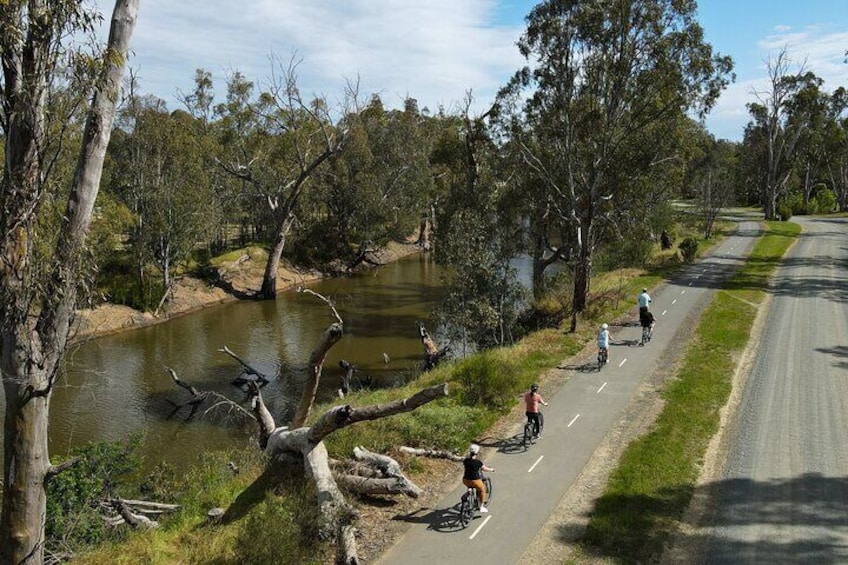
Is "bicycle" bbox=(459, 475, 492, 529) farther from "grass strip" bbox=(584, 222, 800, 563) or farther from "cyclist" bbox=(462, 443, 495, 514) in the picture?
"grass strip" bbox=(584, 222, 800, 563)

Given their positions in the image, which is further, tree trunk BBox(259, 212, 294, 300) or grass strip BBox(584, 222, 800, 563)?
tree trunk BBox(259, 212, 294, 300)

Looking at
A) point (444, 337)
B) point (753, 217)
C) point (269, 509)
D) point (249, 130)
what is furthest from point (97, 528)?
point (753, 217)

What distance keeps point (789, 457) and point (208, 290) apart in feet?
138

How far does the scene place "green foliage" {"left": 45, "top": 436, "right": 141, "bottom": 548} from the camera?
13.4 metres

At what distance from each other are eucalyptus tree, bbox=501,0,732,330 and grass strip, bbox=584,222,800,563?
20.8ft

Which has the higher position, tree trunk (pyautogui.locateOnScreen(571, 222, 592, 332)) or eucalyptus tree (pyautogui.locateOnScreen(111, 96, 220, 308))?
eucalyptus tree (pyautogui.locateOnScreen(111, 96, 220, 308))

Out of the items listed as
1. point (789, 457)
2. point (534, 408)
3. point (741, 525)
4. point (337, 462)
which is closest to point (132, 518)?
point (337, 462)

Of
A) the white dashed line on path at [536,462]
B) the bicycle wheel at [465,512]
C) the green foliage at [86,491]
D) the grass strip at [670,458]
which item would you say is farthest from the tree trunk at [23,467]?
the white dashed line on path at [536,462]

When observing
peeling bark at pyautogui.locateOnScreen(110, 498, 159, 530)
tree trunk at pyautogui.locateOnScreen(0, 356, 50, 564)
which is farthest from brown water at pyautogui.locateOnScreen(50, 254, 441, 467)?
tree trunk at pyautogui.locateOnScreen(0, 356, 50, 564)

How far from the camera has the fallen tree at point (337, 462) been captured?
451 inches

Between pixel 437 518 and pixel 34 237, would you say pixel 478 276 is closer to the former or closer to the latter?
pixel 437 518

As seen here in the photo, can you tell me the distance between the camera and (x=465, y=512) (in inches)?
495

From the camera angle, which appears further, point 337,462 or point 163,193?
point 163,193

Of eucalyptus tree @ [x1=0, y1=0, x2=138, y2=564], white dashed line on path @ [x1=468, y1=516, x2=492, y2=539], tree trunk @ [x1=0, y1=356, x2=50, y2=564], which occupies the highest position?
eucalyptus tree @ [x1=0, y1=0, x2=138, y2=564]
